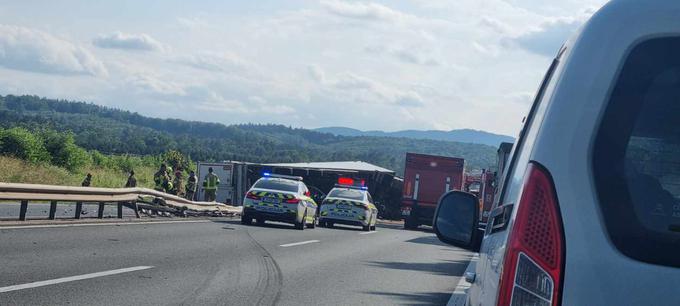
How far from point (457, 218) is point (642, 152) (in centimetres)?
151

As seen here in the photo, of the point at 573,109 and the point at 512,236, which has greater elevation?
the point at 573,109

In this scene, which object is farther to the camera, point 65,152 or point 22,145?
point 65,152

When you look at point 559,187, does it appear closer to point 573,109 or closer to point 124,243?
point 573,109

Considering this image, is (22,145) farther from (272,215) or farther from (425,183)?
(272,215)

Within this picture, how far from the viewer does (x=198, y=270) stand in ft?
38.9

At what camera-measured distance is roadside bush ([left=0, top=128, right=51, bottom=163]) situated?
213 feet

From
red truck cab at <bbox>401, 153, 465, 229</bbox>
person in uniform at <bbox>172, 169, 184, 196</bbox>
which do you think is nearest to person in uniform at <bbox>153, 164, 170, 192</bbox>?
person in uniform at <bbox>172, 169, 184, 196</bbox>

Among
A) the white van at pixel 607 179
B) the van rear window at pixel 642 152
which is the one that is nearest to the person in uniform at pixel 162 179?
the white van at pixel 607 179

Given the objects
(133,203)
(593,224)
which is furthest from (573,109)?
(133,203)

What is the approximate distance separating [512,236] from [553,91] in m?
0.46

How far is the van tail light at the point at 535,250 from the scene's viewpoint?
8.53 feet

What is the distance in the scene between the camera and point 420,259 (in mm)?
18578

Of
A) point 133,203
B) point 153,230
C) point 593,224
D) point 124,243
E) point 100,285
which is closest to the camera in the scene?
point 593,224

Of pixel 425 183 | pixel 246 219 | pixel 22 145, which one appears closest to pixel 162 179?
pixel 246 219
